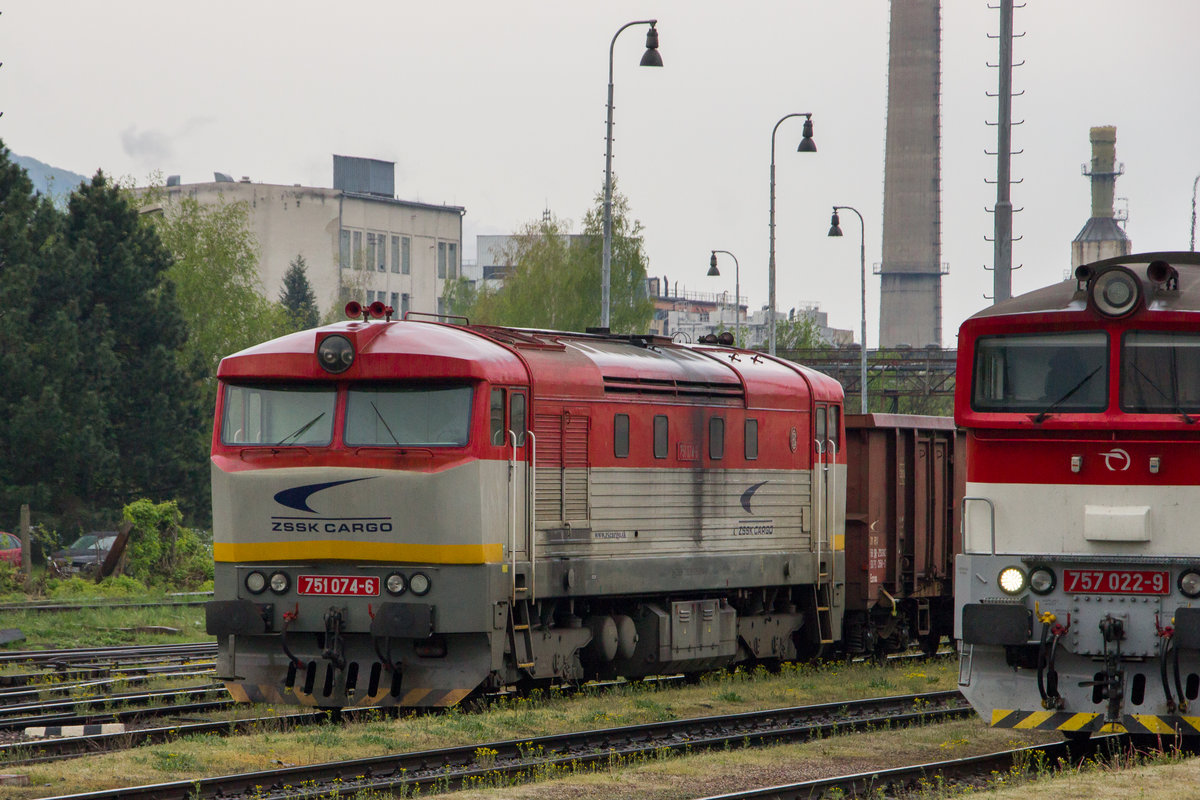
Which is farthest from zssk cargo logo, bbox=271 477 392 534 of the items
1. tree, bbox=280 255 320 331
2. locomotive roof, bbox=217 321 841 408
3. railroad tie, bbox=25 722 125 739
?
tree, bbox=280 255 320 331

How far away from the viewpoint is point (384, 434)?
50.0ft

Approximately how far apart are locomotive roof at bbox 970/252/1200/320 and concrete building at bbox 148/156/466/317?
250ft

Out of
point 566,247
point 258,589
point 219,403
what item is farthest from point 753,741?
point 566,247

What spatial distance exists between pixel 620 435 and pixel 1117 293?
6.30m

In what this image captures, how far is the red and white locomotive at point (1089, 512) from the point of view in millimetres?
12414

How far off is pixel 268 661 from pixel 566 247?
159 feet

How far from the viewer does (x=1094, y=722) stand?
41.1 ft

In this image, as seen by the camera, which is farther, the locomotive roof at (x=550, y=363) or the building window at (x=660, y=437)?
the building window at (x=660, y=437)

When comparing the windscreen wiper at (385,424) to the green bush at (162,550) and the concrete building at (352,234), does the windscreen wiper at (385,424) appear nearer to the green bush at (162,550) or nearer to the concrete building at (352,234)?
the green bush at (162,550)

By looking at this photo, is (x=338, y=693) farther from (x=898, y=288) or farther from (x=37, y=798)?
(x=898, y=288)

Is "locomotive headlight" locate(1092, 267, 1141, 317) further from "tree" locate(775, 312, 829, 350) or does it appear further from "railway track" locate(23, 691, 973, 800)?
"tree" locate(775, 312, 829, 350)

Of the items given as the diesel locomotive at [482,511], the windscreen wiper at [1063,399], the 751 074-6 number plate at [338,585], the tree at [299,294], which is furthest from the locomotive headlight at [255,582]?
the tree at [299,294]

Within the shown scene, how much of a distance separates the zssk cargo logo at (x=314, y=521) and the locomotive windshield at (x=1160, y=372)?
21.6ft

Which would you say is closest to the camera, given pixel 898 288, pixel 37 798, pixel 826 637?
pixel 37 798
